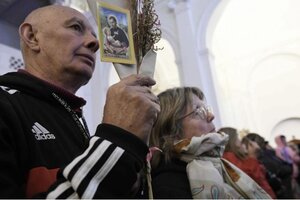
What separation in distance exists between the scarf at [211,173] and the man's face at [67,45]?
31.2 inches

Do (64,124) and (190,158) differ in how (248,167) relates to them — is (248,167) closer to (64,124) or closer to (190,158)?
(190,158)

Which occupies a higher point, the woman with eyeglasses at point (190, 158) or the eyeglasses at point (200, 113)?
the eyeglasses at point (200, 113)

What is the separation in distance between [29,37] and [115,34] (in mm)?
483

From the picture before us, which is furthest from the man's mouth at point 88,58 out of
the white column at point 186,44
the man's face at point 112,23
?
the white column at point 186,44

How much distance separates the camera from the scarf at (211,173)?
5.20ft

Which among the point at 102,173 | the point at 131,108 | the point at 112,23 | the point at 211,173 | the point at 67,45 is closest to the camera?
the point at 102,173

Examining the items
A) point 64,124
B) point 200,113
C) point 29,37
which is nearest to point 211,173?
point 200,113

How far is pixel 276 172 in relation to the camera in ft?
11.9

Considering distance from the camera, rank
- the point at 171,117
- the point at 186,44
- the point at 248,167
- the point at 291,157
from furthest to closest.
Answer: the point at 186,44 → the point at 291,157 → the point at 248,167 → the point at 171,117

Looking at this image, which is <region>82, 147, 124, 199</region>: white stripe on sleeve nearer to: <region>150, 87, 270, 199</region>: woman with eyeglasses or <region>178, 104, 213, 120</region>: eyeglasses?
<region>150, 87, 270, 199</region>: woman with eyeglasses

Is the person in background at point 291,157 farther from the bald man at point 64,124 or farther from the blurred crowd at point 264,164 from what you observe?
the bald man at point 64,124

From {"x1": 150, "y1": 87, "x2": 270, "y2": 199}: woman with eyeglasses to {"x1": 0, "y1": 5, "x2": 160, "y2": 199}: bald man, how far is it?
2.22 feet

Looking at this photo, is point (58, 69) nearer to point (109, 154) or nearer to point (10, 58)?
point (109, 154)

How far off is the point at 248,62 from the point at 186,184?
35.3 ft
